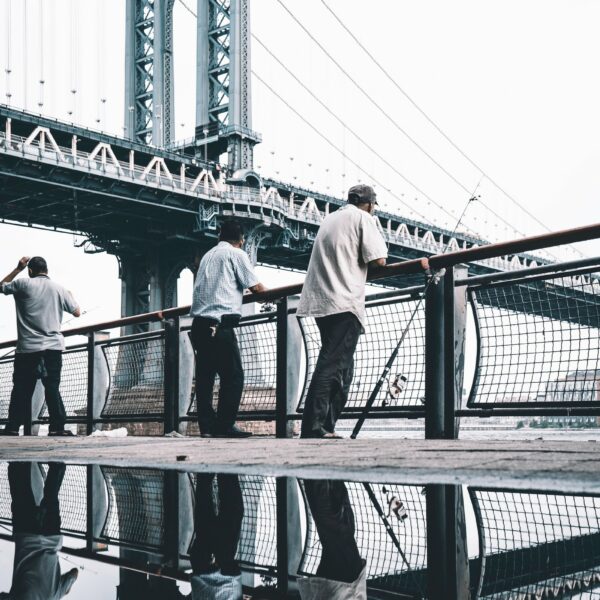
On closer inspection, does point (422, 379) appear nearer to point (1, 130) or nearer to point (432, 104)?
point (1, 130)

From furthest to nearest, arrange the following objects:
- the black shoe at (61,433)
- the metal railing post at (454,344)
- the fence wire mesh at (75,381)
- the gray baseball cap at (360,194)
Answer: the fence wire mesh at (75,381)
the black shoe at (61,433)
the gray baseball cap at (360,194)
the metal railing post at (454,344)

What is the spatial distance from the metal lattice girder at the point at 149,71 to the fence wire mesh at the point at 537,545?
5184 cm

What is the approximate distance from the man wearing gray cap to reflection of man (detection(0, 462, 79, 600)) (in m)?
2.27

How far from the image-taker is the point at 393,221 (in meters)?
58.6

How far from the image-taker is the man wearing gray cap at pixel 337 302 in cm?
505

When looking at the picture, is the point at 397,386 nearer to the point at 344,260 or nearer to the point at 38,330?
the point at 344,260

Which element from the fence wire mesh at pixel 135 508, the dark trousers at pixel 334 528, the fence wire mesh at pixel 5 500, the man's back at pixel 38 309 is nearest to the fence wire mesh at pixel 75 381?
the man's back at pixel 38 309

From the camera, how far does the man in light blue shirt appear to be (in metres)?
6.05

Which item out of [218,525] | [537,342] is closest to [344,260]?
[537,342]

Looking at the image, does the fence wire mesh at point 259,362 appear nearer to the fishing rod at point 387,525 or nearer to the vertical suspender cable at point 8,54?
the fishing rod at point 387,525

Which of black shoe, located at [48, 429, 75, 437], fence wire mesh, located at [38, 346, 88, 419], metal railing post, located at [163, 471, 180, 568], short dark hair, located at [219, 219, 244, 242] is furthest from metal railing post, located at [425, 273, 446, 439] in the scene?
fence wire mesh, located at [38, 346, 88, 419]

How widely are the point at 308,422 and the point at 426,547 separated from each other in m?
3.49

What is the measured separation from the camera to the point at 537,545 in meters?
1.57

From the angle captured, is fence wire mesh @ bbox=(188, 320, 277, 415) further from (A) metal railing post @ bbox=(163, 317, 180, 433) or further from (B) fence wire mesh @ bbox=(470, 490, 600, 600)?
(B) fence wire mesh @ bbox=(470, 490, 600, 600)
